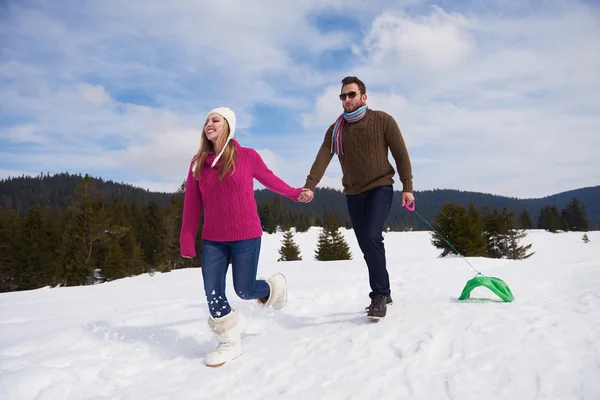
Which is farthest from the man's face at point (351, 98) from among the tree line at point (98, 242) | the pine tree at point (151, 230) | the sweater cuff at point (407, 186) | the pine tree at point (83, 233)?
the pine tree at point (151, 230)

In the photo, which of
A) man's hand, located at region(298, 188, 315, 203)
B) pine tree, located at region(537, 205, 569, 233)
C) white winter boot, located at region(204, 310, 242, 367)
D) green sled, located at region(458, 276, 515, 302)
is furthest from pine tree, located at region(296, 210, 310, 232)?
white winter boot, located at region(204, 310, 242, 367)

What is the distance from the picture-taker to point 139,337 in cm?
438

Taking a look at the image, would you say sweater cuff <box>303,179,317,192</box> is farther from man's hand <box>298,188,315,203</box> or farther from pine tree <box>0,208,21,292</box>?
pine tree <box>0,208,21,292</box>

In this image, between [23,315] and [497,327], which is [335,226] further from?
→ [497,327]

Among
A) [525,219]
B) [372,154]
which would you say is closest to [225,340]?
[372,154]

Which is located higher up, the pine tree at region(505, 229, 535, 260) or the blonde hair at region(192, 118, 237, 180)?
the blonde hair at region(192, 118, 237, 180)

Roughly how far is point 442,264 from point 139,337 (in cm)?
823

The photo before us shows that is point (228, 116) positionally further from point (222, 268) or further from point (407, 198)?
point (407, 198)

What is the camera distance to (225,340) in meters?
3.62

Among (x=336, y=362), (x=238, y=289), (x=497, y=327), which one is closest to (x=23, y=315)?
(x=238, y=289)

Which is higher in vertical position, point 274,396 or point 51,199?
point 51,199

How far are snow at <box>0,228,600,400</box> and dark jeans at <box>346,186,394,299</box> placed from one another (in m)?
0.39

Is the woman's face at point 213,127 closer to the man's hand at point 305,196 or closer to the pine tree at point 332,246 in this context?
the man's hand at point 305,196

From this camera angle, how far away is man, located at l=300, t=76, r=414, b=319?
428 cm
